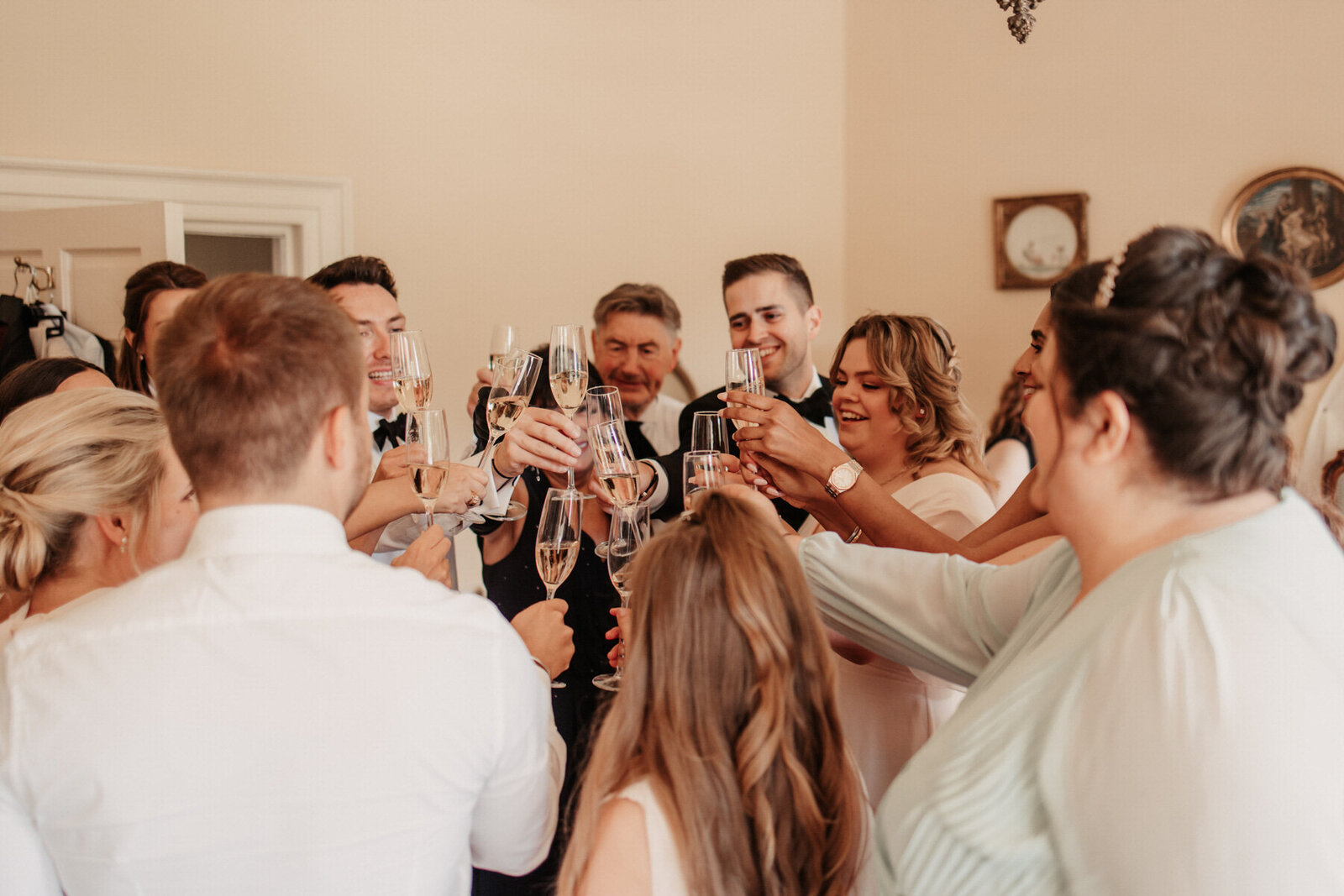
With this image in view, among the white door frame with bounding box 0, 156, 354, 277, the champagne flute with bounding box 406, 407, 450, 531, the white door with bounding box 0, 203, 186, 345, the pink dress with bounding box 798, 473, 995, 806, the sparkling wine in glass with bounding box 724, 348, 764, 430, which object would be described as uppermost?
the white door frame with bounding box 0, 156, 354, 277

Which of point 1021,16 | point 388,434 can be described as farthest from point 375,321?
point 1021,16

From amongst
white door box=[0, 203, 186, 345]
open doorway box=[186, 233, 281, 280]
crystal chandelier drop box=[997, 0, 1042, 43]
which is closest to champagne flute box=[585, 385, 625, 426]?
crystal chandelier drop box=[997, 0, 1042, 43]

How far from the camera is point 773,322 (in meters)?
3.49

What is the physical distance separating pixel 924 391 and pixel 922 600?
0.95 meters

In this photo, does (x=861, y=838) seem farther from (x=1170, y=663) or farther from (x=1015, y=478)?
(x=1015, y=478)

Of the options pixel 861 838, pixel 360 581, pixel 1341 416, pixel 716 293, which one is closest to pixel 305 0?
pixel 716 293

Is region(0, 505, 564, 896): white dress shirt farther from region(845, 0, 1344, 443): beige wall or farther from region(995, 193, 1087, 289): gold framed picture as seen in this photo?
region(995, 193, 1087, 289): gold framed picture

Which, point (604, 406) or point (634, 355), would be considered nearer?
point (604, 406)

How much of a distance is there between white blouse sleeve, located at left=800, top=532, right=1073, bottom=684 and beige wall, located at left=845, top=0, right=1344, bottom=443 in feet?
10.0

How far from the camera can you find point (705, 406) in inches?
141

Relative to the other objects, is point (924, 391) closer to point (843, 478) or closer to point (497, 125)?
point (843, 478)

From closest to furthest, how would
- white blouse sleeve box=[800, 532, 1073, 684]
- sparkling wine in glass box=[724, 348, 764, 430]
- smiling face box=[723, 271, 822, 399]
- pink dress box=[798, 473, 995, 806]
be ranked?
white blouse sleeve box=[800, 532, 1073, 684] < pink dress box=[798, 473, 995, 806] < sparkling wine in glass box=[724, 348, 764, 430] < smiling face box=[723, 271, 822, 399]

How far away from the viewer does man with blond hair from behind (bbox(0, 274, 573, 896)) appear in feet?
3.51

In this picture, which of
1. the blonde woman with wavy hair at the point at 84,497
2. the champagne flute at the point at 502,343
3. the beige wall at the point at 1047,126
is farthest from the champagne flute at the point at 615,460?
the beige wall at the point at 1047,126
